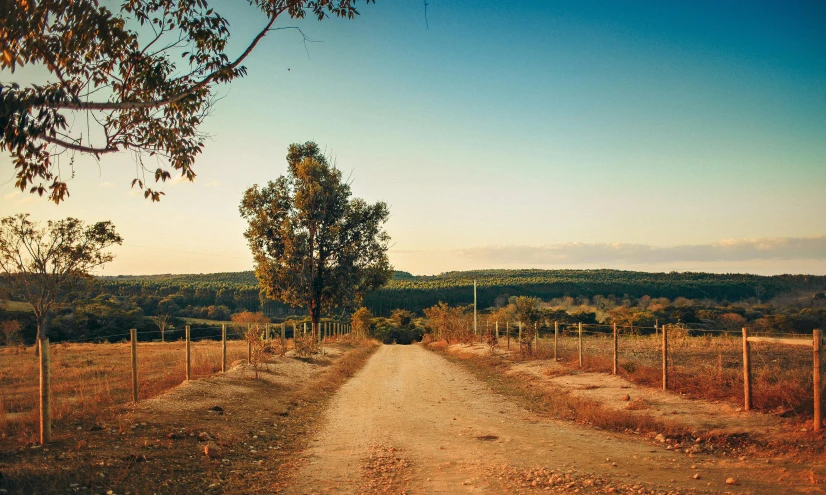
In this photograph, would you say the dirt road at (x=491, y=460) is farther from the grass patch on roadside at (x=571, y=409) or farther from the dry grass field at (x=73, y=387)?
the dry grass field at (x=73, y=387)

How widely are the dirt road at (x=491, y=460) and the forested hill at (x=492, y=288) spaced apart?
6311cm

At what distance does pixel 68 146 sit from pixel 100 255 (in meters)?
32.7

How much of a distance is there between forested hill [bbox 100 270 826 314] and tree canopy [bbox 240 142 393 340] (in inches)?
1730

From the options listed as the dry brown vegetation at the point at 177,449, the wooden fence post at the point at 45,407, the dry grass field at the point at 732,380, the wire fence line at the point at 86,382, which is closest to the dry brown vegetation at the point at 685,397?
the dry grass field at the point at 732,380

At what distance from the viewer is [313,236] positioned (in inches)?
1259

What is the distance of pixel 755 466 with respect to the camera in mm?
7418

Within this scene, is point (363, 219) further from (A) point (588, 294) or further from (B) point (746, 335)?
(A) point (588, 294)

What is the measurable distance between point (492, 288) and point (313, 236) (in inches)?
3276

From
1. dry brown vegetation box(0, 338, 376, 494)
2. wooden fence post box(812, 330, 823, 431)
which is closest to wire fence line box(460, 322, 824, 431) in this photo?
wooden fence post box(812, 330, 823, 431)

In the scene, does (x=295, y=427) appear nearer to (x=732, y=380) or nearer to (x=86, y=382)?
(x=86, y=382)

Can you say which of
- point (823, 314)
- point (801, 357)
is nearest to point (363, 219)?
point (801, 357)

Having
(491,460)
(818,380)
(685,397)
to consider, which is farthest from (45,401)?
(685,397)

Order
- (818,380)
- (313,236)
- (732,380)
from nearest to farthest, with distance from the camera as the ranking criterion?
1. (818,380)
2. (732,380)
3. (313,236)

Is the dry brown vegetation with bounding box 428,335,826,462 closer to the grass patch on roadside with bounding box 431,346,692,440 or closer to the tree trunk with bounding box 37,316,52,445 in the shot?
the grass patch on roadside with bounding box 431,346,692,440
